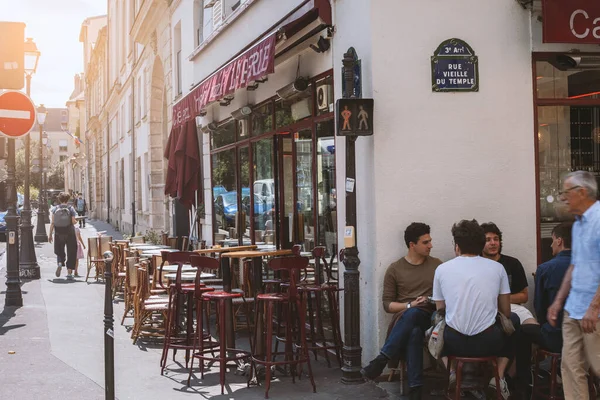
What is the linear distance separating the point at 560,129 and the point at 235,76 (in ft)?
13.0

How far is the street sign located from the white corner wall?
6001 mm

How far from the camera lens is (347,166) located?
6.91m

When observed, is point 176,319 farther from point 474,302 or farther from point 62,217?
point 62,217

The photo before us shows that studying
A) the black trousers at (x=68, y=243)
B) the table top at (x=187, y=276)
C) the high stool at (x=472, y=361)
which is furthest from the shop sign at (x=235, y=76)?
the black trousers at (x=68, y=243)

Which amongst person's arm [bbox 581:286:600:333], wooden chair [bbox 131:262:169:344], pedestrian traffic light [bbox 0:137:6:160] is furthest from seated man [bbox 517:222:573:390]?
pedestrian traffic light [bbox 0:137:6:160]

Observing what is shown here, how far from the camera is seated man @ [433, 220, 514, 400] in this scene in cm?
550

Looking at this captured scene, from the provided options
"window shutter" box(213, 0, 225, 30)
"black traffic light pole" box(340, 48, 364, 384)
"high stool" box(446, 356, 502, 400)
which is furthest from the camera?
"window shutter" box(213, 0, 225, 30)

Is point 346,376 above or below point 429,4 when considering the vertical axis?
below

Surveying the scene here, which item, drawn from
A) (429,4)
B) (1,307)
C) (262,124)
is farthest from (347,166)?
(1,307)

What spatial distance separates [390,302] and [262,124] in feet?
16.2

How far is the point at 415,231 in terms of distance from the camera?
6.65 meters

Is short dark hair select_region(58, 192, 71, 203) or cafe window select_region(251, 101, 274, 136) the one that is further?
short dark hair select_region(58, 192, 71, 203)

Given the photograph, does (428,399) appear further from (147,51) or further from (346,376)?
(147,51)

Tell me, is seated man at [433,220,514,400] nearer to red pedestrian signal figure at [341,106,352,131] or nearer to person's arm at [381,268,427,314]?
person's arm at [381,268,427,314]
